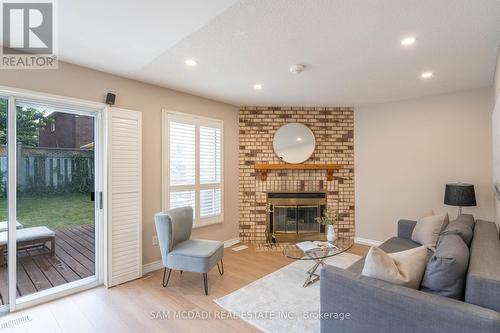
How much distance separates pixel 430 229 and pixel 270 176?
7.96 ft

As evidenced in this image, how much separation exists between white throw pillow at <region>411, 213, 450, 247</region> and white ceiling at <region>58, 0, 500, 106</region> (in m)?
1.69

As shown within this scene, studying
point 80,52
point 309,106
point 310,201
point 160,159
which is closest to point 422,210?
point 310,201

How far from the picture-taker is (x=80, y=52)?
2.41 m

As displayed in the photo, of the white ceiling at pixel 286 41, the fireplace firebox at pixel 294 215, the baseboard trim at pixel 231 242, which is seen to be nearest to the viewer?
the white ceiling at pixel 286 41

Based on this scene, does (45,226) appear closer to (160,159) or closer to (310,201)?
(160,159)

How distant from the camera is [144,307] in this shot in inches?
95.6

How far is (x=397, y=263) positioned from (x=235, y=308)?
151 centimetres

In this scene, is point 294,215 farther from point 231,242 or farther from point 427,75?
point 427,75

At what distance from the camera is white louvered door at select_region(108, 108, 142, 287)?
2.85 metres

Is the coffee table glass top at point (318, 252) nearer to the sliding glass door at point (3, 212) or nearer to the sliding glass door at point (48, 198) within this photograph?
the sliding glass door at point (48, 198)

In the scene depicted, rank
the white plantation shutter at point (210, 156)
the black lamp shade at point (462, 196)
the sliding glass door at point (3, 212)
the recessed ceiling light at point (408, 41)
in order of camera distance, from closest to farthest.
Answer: the recessed ceiling light at point (408, 41) → the sliding glass door at point (3, 212) → the black lamp shade at point (462, 196) → the white plantation shutter at point (210, 156)

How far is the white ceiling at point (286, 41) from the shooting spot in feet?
5.75

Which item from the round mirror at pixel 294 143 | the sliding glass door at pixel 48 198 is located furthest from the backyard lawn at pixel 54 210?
the round mirror at pixel 294 143
